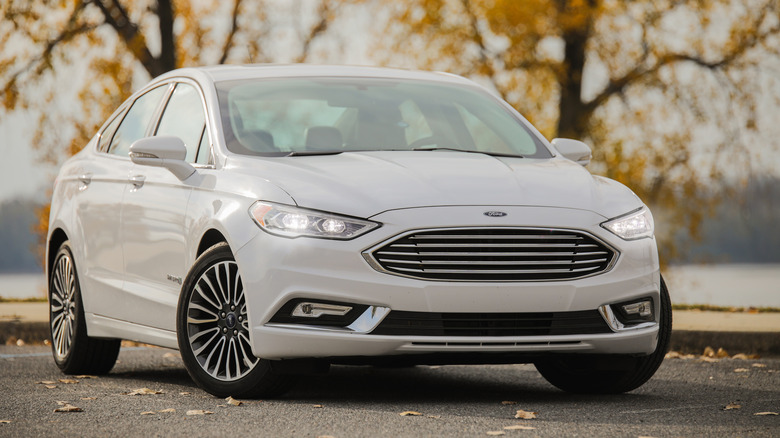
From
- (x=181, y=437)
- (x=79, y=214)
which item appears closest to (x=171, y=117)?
(x=79, y=214)

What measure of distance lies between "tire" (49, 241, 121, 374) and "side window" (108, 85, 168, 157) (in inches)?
29.8

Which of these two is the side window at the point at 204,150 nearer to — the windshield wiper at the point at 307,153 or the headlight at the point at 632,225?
the windshield wiper at the point at 307,153

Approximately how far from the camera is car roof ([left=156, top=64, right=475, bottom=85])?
7.40 metres

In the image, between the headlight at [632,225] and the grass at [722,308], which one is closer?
the headlight at [632,225]

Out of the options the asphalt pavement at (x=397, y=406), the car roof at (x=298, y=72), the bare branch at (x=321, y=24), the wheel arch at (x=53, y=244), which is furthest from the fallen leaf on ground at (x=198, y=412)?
the bare branch at (x=321, y=24)

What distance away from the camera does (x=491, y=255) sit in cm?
576

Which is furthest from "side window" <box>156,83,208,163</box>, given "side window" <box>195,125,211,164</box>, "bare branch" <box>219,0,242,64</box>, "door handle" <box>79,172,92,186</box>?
"bare branch" <box>219,0,242,64</box>

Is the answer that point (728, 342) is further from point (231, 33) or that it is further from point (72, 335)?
point (231, 33)

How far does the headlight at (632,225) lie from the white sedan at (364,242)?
0.01 meters

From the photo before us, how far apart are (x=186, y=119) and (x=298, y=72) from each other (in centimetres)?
75

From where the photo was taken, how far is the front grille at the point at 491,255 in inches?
224

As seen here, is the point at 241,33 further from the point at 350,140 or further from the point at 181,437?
the point at 181,437

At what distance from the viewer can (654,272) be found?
6.26m

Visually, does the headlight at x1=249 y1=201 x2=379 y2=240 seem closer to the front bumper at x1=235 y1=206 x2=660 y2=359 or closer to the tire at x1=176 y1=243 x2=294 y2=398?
the front bumper at x1=235 y1=206 x2=660 y2=359
